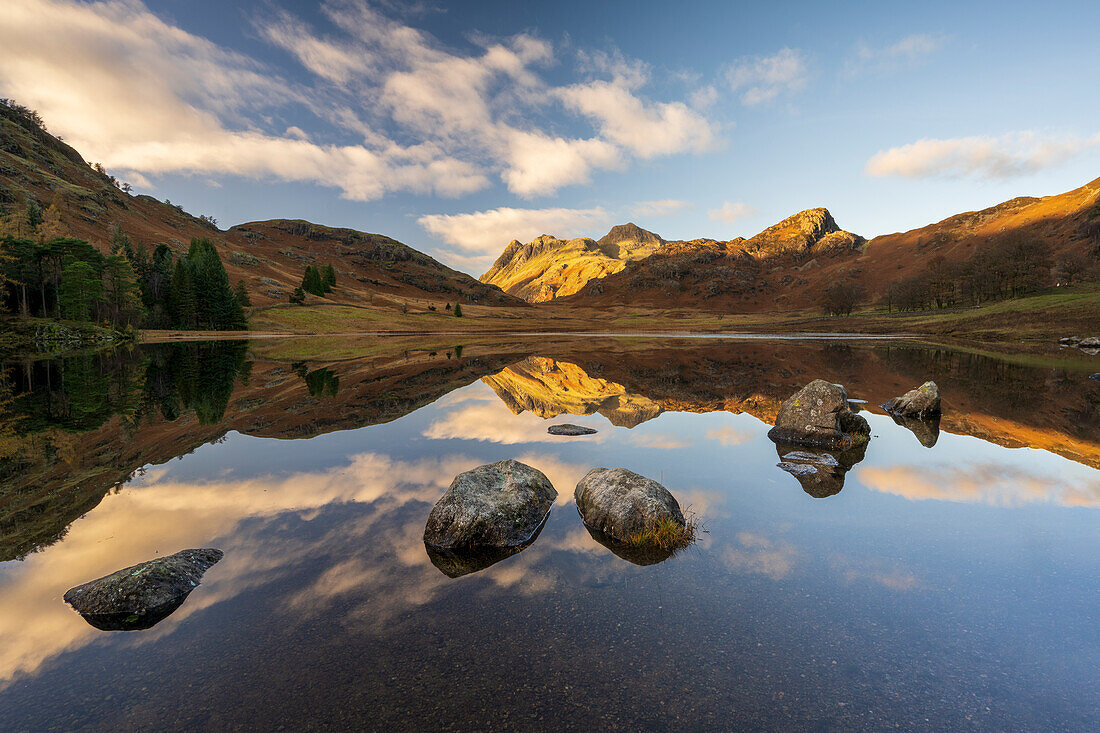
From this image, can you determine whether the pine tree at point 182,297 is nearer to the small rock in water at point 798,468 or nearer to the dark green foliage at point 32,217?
the dark green foliage at point 32,217

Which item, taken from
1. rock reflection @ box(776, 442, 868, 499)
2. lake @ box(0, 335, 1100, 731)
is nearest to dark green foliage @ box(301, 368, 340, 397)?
lake @ box(0, 335, 1100, 731)

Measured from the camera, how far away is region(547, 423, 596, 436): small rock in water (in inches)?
735

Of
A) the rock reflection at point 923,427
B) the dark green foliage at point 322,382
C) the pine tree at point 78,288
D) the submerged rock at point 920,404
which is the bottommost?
the rock reflection at point 923,427

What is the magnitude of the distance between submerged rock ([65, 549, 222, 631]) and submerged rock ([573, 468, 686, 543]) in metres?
7.96

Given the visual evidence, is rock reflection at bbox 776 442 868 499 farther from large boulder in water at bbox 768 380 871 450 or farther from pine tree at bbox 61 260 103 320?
pine tree at bbox 61 260 103 320

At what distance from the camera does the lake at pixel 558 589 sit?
17.3 ft

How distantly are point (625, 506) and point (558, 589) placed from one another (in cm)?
274

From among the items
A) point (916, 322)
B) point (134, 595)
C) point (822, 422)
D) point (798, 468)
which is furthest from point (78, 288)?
point (916, 322)

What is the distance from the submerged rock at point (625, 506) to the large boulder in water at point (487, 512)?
1365 millimetres

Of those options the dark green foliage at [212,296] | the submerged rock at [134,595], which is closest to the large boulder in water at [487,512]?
the submerged rock at [134,595]

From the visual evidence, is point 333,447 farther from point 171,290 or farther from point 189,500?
point 171,290

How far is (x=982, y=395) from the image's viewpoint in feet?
85.1

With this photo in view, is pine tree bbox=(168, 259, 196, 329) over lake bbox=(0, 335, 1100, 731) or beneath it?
over

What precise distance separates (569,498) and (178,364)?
4593 centimetres
